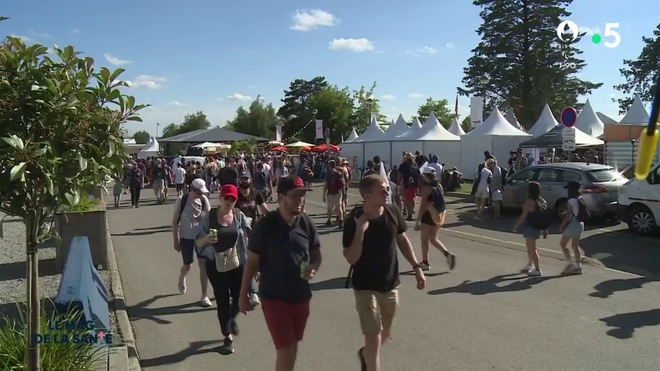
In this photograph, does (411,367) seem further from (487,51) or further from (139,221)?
(487,51)

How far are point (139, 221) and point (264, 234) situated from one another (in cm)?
1417

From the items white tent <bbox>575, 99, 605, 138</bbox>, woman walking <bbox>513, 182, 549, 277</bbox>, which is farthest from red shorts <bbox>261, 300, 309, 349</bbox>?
white tent <bbox>575, 99, 605, 138</bbox>

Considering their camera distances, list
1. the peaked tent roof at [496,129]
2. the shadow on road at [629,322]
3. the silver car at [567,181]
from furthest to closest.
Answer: the peaked tent roof at [496,129], the silver car at [567,181], the shadow on road at [629,322]

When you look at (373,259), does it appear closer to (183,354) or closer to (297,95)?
(183,354)

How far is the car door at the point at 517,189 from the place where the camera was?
15.9 meters

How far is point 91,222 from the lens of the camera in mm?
9695

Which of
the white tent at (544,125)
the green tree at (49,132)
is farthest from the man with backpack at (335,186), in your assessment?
the white tent at (544,125)

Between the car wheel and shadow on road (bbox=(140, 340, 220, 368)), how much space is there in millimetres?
9811

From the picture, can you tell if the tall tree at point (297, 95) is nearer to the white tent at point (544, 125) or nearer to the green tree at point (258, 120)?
the green tree at point (258, 120)

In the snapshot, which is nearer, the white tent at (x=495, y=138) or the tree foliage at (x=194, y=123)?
the white tent at (x=495, y=138)

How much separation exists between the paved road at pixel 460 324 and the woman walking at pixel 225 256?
13.0 inches

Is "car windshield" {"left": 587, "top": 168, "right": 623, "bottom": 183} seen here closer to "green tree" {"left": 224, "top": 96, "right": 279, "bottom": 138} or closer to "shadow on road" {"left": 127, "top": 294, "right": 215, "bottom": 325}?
"shadow on road" {"left": 127, "top": 294, "right": 215, "bottom": 325}

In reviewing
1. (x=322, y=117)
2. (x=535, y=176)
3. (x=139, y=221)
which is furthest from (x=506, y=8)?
(x=139, y=221)

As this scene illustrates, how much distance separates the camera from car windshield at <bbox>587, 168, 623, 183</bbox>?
46.2 feet
